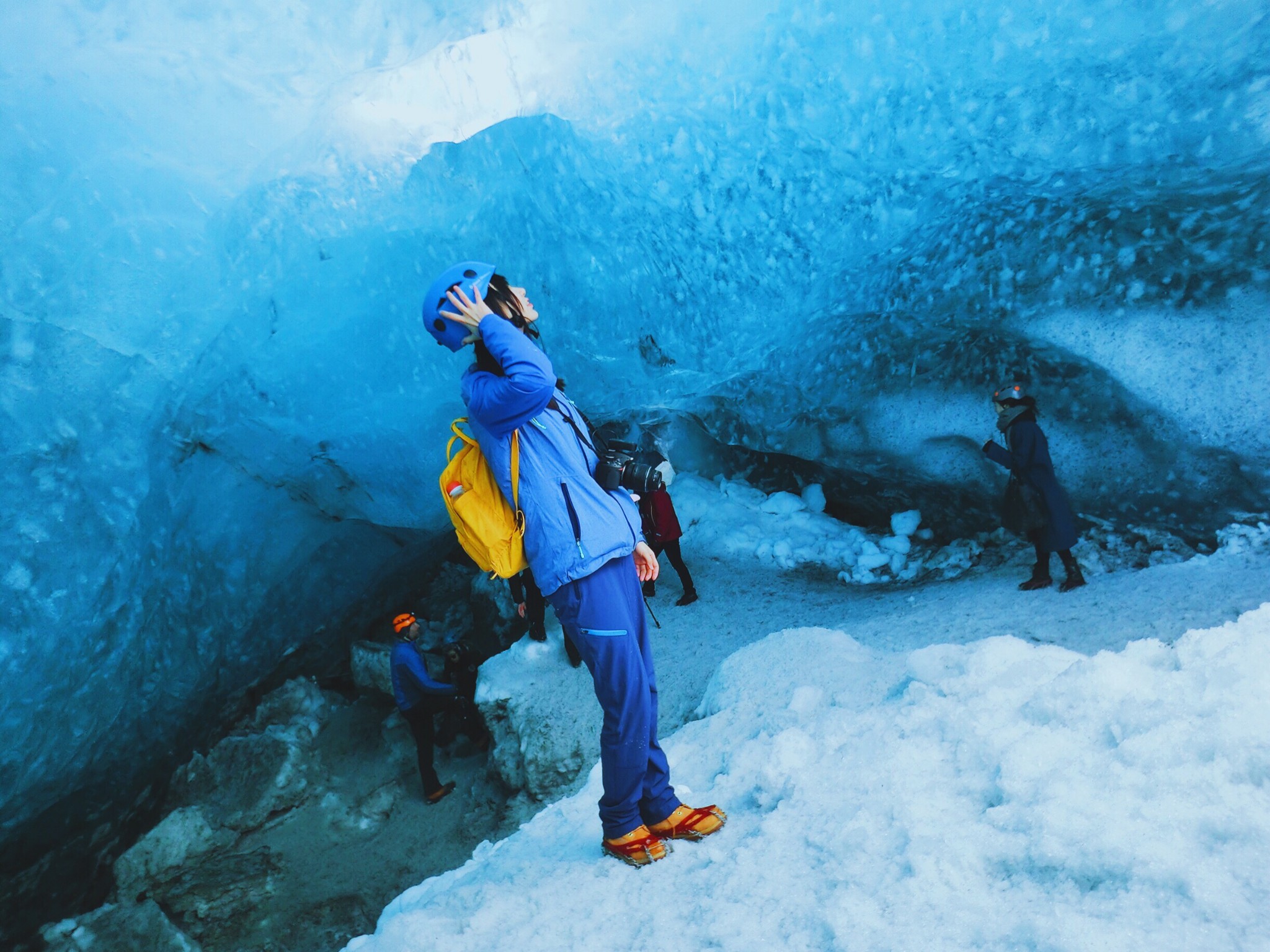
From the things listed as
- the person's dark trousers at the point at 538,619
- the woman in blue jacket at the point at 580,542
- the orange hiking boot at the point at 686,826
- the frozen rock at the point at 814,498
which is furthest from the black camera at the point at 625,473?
the frozen rock at the point at 814,498

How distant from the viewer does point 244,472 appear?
5.55m

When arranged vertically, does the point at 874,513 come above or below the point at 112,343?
below

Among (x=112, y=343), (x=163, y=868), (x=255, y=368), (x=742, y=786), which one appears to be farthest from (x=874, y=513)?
(x=163, y=868)

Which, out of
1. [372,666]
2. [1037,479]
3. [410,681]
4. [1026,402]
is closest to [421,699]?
[410,681]

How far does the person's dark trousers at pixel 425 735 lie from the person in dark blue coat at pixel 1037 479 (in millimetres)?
3727

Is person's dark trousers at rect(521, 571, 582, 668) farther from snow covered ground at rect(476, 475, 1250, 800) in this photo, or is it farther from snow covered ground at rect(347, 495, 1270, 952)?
snow covered ground at rect(347, 495, 1270, 952)

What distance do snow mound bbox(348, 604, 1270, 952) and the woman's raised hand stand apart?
1.51 m

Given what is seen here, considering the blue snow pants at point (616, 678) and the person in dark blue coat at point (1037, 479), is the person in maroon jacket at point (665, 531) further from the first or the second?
the blue snow pants at point (616, 678)

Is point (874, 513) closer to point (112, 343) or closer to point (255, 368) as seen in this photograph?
point (255, 368)

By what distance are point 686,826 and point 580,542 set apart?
33.6 inches

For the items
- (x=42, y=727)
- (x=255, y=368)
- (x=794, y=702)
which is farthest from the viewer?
(x=255, y=368)

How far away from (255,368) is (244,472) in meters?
0.92

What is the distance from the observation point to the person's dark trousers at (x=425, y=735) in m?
5.16

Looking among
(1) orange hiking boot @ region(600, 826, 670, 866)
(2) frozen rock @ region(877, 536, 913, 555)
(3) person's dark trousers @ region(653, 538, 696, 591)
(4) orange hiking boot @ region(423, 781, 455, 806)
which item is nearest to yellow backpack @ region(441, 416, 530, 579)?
(1) orange hiking boot @ region(600, 826, 670, 866)
